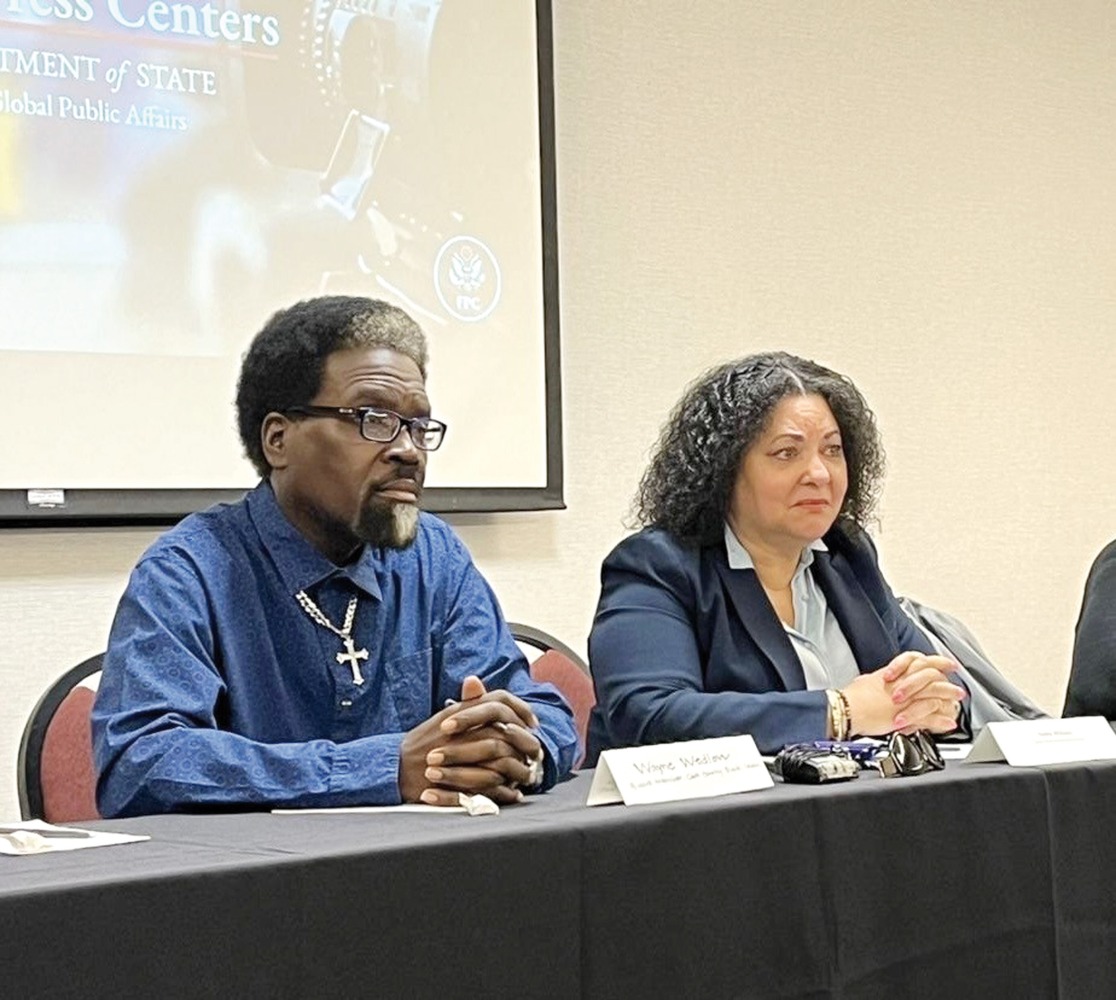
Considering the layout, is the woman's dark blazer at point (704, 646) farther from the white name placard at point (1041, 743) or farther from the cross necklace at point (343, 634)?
the cross necklace at point (343, 634)

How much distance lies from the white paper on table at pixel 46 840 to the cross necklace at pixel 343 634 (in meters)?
0.55

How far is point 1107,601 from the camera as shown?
2553 millimetres

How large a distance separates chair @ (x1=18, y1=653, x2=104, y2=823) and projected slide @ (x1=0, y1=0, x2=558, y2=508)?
2.15 feet

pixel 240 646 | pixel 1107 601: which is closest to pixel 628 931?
pixel 240 646

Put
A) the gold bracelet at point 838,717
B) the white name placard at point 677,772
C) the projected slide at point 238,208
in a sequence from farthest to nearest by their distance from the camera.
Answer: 1. the projected slide at point 238,208
2. the gold bracelet at point 838,717
3. the white name placard at point 677,772

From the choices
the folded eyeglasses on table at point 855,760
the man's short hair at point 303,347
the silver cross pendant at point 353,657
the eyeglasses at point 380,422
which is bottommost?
the folded eyeglasses on table at point 855,760

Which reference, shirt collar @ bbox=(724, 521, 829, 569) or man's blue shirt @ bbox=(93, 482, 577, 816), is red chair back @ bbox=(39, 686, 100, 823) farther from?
shirt collar @ bbox=(724, 521, 829, 569)

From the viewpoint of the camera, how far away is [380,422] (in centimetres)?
200

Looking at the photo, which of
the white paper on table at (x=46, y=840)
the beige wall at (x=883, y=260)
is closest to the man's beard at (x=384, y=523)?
the white paper on table at (x=46, y=840)

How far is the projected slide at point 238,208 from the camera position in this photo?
289 centimetres

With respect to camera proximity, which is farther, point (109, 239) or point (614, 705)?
point (109, 239)

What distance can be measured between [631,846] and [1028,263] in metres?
3.18

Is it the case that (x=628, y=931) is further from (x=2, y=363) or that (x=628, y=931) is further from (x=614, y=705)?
(x=2, y=363)

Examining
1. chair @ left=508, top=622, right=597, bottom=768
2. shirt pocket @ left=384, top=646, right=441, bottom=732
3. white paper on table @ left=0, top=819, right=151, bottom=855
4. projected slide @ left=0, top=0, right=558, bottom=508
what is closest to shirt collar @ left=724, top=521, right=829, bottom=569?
chair @ left=508, top=622, right=597, bottom=768
